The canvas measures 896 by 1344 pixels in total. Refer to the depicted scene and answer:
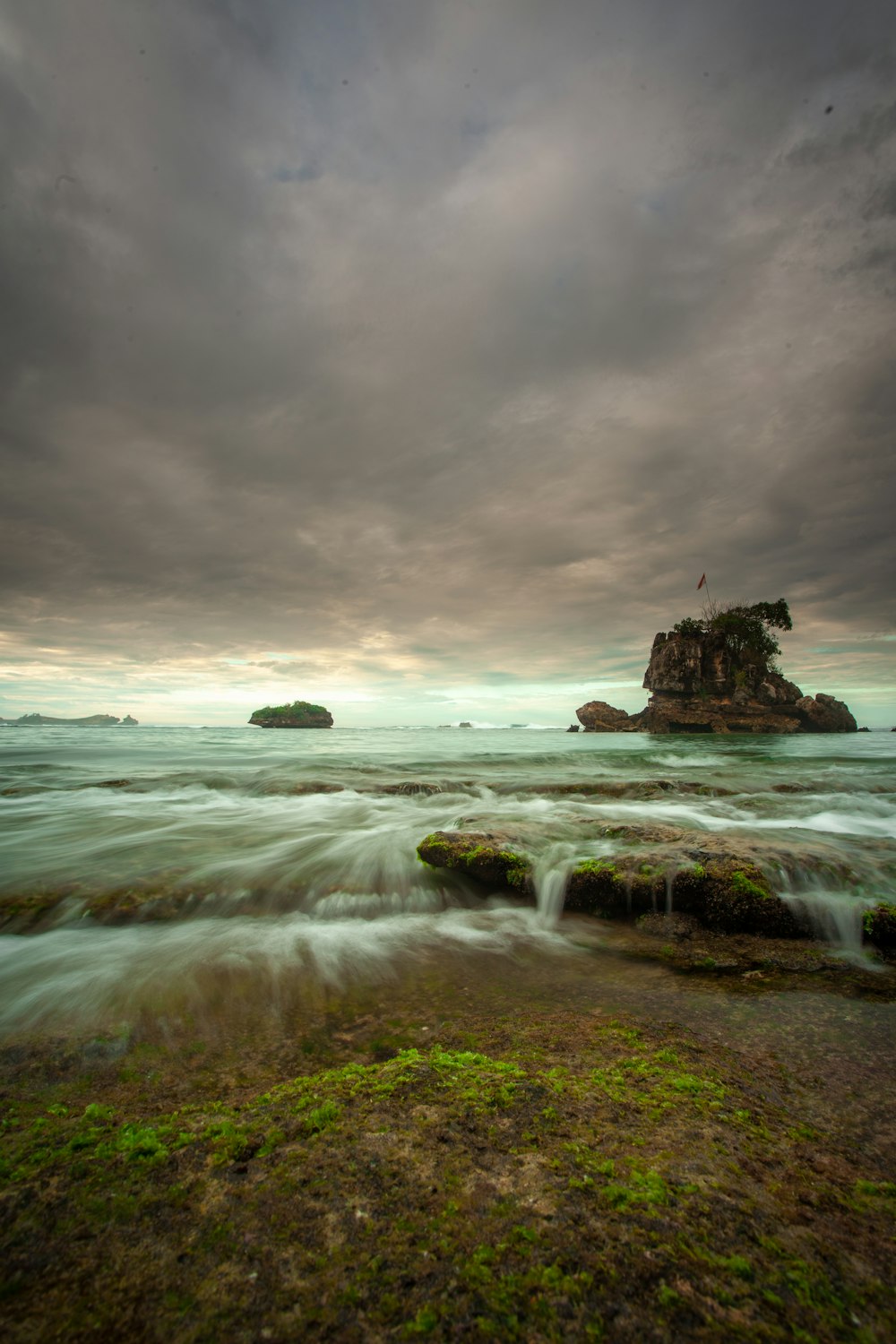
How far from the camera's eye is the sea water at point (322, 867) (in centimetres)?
386

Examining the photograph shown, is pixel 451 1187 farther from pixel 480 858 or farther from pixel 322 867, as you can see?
pixel 322 867

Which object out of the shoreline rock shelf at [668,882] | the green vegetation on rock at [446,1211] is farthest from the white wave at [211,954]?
the green vegetation on rock at [446,1211]

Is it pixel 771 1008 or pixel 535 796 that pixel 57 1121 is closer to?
pixel 771 1008

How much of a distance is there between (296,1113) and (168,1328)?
0.82m

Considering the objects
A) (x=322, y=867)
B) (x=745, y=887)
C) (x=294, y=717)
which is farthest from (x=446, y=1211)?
(x=294, y=717)

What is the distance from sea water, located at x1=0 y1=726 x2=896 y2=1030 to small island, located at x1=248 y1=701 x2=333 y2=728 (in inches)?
3640

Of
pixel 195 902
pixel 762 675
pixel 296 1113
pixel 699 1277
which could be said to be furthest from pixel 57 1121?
pixel 762 675

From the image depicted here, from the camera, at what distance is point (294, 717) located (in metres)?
105

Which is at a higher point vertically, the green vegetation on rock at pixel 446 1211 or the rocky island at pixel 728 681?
the rocky island at pixel 728 681

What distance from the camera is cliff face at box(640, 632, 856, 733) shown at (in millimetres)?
70000

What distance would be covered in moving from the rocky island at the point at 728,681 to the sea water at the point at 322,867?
61.8 meters

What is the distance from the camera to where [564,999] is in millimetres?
3258

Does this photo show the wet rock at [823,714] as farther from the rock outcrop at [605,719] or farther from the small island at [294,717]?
the small island at [294,717]

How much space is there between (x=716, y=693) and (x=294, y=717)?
75.4 m
